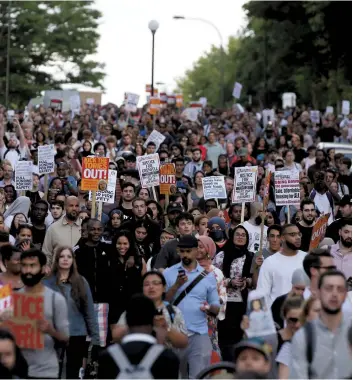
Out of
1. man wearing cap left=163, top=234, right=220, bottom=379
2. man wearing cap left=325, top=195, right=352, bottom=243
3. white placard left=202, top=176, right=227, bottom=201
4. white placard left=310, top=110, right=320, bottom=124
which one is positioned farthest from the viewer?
white placard left=310, top=110, right=320, bottom=124

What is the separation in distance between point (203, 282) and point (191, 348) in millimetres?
587

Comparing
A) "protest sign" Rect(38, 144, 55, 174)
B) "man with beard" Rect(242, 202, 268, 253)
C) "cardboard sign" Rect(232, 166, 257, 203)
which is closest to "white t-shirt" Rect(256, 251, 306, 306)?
"man with beard" Rect(242, 202, 268, 253)

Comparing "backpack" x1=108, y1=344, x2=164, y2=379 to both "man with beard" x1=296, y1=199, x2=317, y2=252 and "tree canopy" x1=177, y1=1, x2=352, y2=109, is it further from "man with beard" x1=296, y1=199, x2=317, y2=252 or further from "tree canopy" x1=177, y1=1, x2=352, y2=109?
"tree canopy" x1=177, y1=1, x2=352, y2=109

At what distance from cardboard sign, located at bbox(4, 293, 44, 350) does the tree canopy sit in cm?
4461

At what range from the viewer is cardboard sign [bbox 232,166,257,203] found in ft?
66.2

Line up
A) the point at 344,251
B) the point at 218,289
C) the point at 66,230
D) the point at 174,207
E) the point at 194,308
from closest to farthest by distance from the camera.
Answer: the point at 194,308 → the point at 218,289 → the point at 344,251 → the point at 66,230 → the point at 174,207

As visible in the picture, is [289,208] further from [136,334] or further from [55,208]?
[136,334]

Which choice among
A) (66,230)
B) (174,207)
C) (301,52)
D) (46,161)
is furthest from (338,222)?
(301,52)

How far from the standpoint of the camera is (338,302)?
10.0 meters

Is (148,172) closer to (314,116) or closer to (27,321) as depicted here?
(27,321)

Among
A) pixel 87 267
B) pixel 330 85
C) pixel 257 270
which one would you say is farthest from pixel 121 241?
pixel 330 85

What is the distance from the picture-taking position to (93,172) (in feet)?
65.1

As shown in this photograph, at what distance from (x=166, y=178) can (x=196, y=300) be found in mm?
8814

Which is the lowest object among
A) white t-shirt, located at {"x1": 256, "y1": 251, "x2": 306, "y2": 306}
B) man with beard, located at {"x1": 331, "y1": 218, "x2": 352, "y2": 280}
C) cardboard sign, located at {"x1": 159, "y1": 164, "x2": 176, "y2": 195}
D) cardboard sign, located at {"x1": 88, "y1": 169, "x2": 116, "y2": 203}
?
white t-shirt, located at {"x1": 256, "y1": 251, "x2": 306, "y2": 306}
